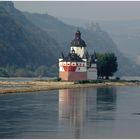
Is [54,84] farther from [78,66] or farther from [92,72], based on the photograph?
[92,72]

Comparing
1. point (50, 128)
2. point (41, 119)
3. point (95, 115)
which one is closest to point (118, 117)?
point (95, 115)

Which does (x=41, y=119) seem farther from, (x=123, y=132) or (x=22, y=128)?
(x=123, y=132)

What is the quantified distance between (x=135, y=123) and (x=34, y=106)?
18520mm

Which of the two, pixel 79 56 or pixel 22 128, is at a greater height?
pixel 79 56

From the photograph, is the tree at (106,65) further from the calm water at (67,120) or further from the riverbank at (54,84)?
the calm water at (67,120)

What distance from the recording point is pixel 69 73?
143 meters

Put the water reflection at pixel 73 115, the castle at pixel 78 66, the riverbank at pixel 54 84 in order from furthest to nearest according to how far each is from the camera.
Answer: the castle at pixel 78 66, the riverbank at pixel 54 84, the water reflection at pixel 73 115

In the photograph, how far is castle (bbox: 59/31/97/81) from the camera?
144 m

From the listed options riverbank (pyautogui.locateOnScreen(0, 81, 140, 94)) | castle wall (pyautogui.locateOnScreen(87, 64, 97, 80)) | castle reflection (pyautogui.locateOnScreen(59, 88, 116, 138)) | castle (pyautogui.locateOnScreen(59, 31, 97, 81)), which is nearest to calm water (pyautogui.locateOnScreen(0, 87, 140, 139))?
castle reflection (pyautogui.locateOnScreen(59, 88, 116, 138))

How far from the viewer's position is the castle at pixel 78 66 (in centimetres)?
14400

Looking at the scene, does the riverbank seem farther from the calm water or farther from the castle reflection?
the calm water

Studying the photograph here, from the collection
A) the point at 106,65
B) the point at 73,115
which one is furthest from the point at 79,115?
the point at 106,65

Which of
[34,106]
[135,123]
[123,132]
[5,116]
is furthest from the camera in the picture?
[34,106]

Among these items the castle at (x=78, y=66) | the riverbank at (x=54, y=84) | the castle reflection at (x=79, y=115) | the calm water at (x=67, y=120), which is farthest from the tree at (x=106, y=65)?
the calm water at (x=67, y=120)
